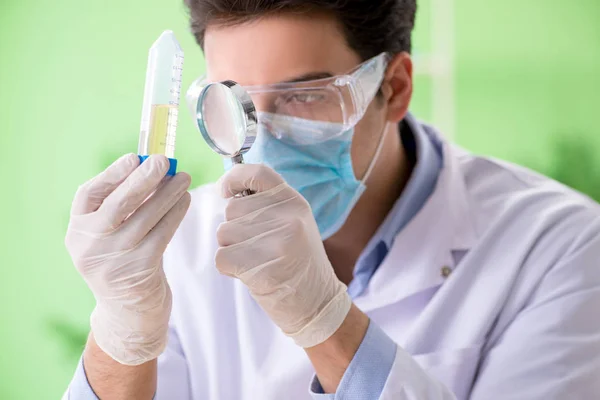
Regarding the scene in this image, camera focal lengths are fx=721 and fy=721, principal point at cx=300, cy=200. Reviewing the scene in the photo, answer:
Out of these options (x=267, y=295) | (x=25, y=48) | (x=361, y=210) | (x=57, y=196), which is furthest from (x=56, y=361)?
(x=267, y=295)

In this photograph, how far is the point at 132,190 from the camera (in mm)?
1147

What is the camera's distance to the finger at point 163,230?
119 centimetres

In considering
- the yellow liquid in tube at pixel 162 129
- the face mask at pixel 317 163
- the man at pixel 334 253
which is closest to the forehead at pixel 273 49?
the man at pixel 334 253

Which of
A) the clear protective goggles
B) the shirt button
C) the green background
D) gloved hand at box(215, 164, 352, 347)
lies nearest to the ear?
the clear protective goggles

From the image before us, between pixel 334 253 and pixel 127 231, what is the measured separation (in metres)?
0.80

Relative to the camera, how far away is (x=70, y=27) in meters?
2.20

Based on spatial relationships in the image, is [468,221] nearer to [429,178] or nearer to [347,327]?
[429,178]

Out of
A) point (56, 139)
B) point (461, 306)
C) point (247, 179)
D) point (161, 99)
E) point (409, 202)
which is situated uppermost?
point (161, 99)

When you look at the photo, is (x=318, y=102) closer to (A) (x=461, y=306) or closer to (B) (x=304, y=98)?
(B) (x=304, y=98)

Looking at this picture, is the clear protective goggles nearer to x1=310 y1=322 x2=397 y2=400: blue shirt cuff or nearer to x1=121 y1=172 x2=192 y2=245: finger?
x1=121 y1=172 x2=192 y2=245: finger

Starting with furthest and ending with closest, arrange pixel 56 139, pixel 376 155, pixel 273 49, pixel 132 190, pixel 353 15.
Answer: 1. pixel 56 139
2. pixel 376 155
3. pixel 353 15
4. pixel 273 49
5. pixel 132 190

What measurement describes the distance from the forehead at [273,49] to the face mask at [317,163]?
4.4 inches

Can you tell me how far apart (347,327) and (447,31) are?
207 centimetres

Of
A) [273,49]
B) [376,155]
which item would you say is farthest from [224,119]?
[376,155]
